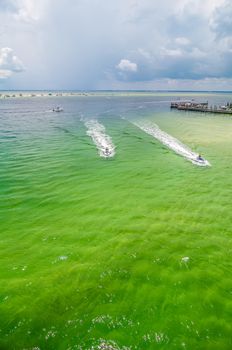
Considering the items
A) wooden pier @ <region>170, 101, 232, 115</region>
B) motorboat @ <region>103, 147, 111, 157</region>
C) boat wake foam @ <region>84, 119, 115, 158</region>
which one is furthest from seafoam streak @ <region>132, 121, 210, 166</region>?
wooden pier @ <region>170, 101, 232, 115</region>

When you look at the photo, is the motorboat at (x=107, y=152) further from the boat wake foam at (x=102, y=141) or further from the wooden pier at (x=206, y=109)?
the wooden pier at (x=206, y=109)

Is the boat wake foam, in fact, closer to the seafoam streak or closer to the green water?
the green water

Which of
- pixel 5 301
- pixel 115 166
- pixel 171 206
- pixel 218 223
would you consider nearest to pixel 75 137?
Answer: pixel 115 166

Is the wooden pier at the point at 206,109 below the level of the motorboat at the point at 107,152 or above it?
above

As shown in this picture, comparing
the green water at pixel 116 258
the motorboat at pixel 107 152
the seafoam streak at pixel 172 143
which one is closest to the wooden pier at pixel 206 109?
the seafoam streak at pixel 172 143

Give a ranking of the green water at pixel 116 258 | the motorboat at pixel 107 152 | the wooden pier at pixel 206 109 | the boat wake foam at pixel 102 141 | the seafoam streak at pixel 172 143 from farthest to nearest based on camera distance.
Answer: the wooden pier at pixel 206 109, the boat wake foam at pixel 102 141, the motorboat at pixel 107 152, the seafoam streak at pixel 172 143, the green water at pixel 116 258

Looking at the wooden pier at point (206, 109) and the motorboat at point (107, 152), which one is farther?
the wooden pier at point (206, 109)

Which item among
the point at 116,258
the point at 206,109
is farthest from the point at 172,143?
the point at 206,109
